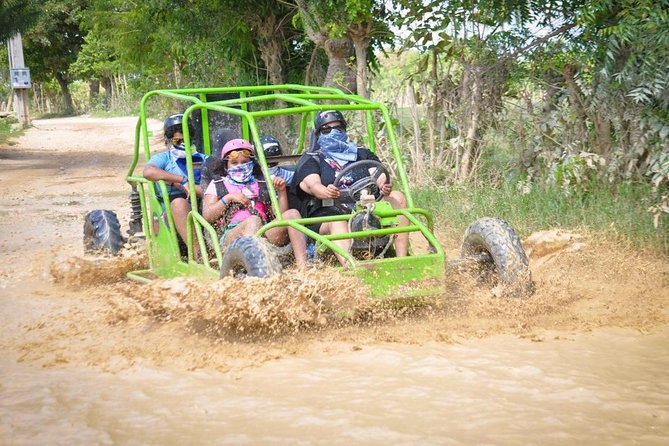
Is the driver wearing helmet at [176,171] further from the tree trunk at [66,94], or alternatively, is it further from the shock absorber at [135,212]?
the tree trunk at [66,94]

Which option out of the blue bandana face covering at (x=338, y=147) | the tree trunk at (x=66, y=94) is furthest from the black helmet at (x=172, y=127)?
the tree trunk at (x=66, y=94)

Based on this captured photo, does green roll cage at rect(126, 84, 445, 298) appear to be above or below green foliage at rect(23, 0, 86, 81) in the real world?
below

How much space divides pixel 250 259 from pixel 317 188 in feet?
3.14

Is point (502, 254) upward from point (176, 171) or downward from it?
downward

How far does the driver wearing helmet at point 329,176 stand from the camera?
667 cm

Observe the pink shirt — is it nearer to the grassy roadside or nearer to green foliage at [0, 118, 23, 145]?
the grassy roadside

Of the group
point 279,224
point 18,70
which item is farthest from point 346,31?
point 18,70

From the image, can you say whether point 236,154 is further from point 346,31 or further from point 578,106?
point 346,31

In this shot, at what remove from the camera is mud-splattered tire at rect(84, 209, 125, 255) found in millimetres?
8602

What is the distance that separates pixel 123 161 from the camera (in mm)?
21516

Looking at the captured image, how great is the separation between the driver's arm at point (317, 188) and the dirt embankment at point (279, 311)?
89 cm

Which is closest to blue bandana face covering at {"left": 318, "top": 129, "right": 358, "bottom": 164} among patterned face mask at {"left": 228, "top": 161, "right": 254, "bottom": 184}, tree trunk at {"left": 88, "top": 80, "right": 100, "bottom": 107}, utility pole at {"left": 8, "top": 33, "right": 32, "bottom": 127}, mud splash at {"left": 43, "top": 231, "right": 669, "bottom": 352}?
patterned face mask at {"left": 228, "top": 161, "right": 254, "bottom": 184}

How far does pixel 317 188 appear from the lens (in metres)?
6.71

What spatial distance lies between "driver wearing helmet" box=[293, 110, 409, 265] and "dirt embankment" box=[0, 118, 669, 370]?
74 cm
